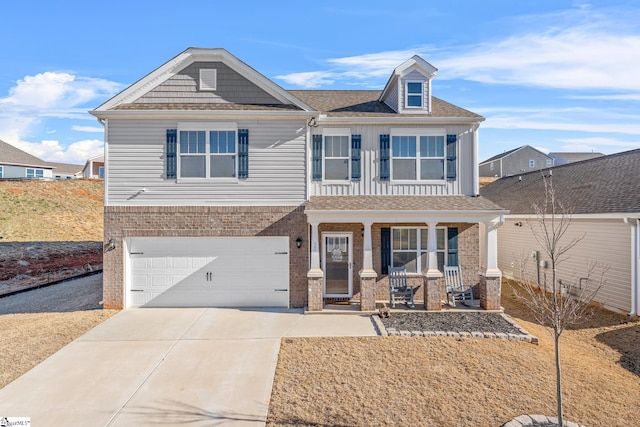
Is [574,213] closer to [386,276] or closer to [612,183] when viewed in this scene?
[612,183]

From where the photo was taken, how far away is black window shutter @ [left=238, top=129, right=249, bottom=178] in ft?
35.8

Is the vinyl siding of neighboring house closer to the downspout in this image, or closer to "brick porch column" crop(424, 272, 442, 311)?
"brick porch column" crop(424, 272, 442, 311)

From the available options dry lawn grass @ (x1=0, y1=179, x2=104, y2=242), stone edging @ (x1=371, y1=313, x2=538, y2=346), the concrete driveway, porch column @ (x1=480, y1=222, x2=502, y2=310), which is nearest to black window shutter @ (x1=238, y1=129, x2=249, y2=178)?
the concrete driveway

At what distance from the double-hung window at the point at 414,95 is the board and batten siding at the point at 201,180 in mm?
3918

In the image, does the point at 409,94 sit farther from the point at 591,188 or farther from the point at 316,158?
the point at 591,188

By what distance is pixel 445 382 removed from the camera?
623 cm

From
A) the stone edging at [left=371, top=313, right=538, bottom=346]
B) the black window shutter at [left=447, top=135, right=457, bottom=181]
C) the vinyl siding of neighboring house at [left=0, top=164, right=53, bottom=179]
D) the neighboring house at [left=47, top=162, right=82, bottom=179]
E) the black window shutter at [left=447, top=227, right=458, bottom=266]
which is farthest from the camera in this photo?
the neighboring house at [left=47, top=162, right=82, bottom=179]

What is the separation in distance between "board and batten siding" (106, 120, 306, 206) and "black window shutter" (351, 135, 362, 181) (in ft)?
5.46

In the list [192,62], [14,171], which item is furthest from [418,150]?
[14,171]

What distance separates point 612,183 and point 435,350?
10516mm

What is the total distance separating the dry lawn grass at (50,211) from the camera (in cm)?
2600

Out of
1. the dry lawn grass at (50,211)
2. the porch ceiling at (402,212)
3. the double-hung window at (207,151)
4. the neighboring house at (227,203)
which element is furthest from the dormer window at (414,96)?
the dry lawn grass at (50,211)

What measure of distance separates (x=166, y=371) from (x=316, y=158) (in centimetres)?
726

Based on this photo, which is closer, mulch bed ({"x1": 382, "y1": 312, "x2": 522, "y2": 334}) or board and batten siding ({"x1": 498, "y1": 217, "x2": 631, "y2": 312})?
mulch bed ({"x1": 382, "y1": 312, "x2": 522, "y2": 334})
